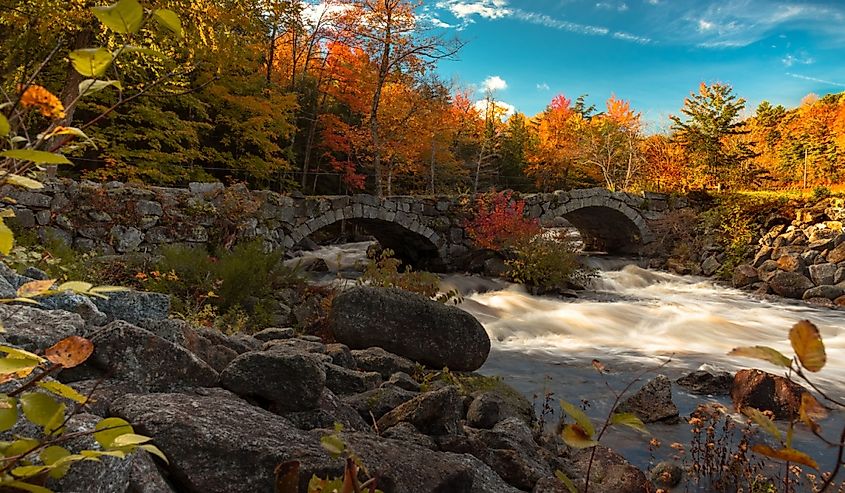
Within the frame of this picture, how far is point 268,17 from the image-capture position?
63.9ft

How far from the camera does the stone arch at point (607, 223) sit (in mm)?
17094

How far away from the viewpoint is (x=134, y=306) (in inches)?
Result: 117

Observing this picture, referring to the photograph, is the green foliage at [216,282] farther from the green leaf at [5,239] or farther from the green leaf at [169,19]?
the green leaf at [169,19]

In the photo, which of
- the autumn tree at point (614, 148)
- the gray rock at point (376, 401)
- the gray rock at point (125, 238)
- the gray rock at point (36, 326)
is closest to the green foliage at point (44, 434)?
the gray rock at point (36, 326)

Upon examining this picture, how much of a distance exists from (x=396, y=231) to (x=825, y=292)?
35.4 ft

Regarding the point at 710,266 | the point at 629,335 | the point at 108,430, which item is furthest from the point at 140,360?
the point at 710,266

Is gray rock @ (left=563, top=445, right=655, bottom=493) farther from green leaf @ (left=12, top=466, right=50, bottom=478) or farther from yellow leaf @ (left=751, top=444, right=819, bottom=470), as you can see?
green leaf @ (left=12, top=466, right=50, bottom=478)

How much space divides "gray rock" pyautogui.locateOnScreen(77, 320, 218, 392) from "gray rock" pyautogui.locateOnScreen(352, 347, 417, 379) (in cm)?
221

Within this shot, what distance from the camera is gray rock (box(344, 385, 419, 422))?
308 centimetres

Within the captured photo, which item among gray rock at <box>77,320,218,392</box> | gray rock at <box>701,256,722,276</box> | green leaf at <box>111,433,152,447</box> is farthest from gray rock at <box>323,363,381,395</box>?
gray rock at <box>701,256,722,276</box>

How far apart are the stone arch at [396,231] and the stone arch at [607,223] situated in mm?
4360

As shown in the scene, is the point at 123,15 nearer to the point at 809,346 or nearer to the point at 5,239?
the point at 5,239

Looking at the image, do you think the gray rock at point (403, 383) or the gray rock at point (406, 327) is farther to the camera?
the gray rock at point (406, 327)

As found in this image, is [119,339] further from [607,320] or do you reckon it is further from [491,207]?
[491,207]
